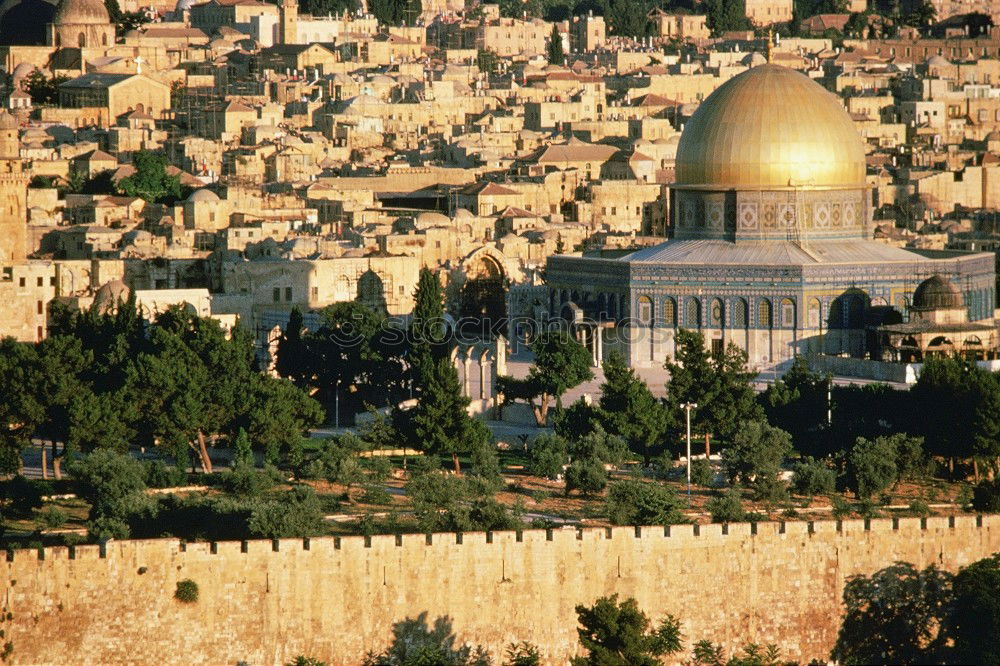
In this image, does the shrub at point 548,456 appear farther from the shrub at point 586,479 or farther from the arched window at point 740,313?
the arched window at point 740,313

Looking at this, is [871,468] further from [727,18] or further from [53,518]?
[727,18]

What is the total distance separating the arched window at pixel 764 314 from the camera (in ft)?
205

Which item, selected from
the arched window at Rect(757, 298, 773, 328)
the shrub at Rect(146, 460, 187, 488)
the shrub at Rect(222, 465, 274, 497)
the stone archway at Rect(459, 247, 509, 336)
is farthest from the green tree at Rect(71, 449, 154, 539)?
the stone archway at Rect(459, 247, 509, 336)

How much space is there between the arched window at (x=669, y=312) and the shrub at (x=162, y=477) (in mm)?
17703

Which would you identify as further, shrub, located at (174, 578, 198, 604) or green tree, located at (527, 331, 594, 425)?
green tree, located at (527, 331, 594, 425)

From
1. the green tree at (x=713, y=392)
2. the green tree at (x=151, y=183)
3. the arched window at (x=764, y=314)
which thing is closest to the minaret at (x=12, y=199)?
the green tree at (x=151, y=183)

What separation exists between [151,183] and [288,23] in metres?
40.7

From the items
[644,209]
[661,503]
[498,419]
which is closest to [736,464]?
[661,503]

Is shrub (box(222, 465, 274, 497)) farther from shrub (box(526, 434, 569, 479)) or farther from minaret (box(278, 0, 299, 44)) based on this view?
minaret (box(278, 0, 299, 44))

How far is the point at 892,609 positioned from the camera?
41.8 metres

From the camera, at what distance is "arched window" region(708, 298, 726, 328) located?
6272 centimetres

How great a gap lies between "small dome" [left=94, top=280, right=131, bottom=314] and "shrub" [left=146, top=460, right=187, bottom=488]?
12.4m

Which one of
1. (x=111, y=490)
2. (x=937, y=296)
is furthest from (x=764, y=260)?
(x=111, y=490)

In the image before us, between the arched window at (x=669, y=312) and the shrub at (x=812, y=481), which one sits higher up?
the arched window at (x=669, y=312)
